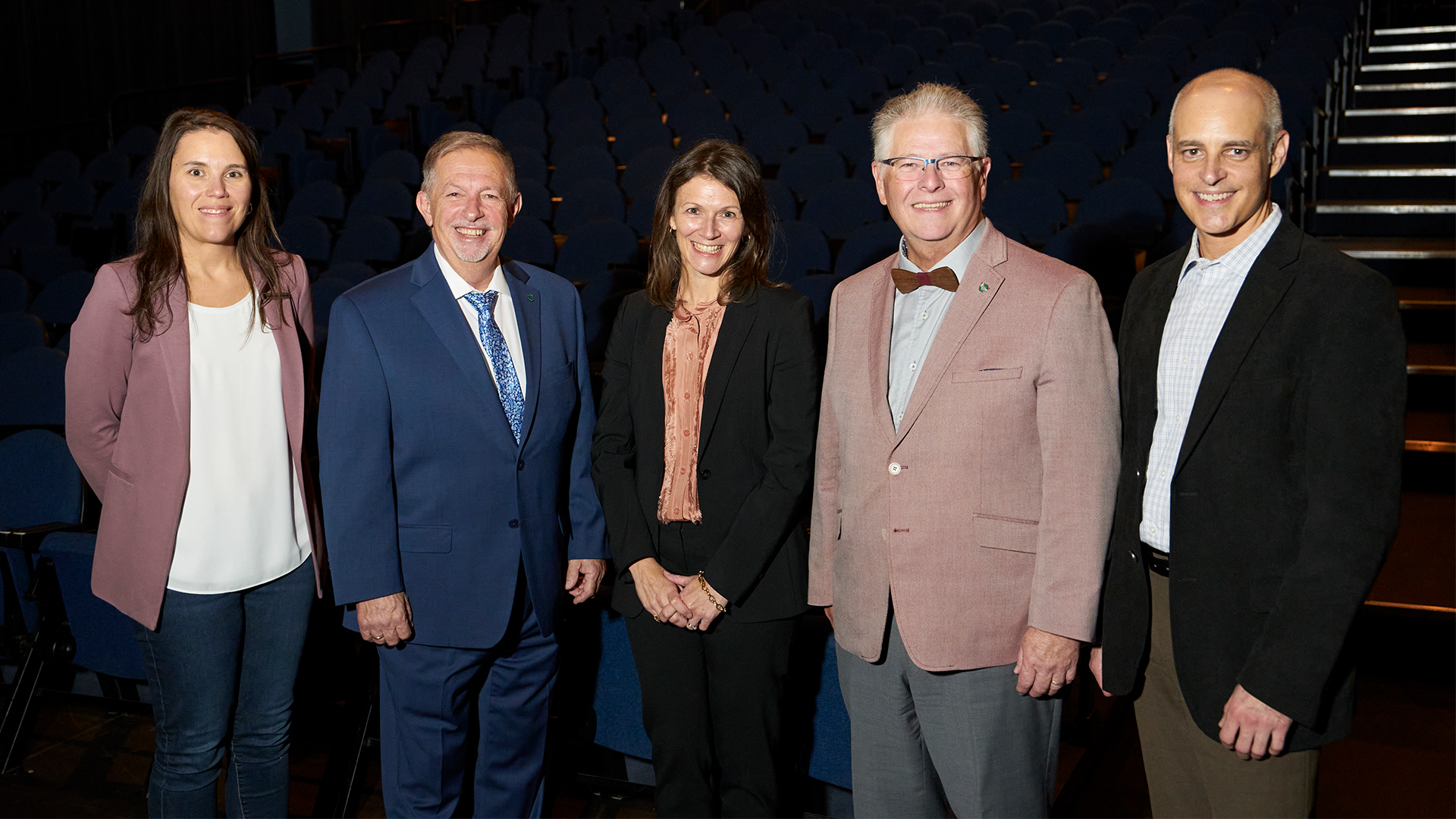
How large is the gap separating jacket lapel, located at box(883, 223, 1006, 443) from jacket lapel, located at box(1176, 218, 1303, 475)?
13.4 inches

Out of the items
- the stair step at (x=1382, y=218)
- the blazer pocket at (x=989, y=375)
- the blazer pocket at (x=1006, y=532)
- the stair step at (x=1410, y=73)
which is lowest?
the blazer pocket at (x=1006, y=532)

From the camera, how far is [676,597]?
1.84 m

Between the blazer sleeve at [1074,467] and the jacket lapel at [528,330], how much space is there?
95 cm

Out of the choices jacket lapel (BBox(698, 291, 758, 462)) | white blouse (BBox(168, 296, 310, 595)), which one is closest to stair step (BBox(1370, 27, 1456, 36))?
jacket lapel (BBox(698, 291, 758, 462))

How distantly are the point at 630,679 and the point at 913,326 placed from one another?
117 centimetres

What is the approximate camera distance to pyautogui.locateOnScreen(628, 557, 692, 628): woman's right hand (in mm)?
1843

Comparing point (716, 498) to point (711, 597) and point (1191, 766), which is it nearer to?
point (711, 597)

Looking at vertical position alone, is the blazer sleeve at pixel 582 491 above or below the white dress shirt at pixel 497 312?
below

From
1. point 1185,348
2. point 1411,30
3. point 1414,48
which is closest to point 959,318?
point 1185,348

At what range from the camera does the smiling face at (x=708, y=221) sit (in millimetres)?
1896

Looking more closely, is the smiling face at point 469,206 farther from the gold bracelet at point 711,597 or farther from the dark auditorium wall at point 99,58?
the dark auditorium wall at point 99,58

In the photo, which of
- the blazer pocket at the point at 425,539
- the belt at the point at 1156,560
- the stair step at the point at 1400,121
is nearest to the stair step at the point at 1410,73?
the stair step at the point at 1400,121

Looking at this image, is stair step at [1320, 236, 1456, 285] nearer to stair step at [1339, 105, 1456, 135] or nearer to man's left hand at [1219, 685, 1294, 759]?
stair step at [1339, 105, 1456, 135]

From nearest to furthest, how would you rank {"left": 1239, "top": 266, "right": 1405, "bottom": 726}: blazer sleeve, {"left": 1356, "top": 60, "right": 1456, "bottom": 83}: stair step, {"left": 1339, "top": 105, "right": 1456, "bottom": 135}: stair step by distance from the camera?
{"left": 1239, "top": 266, "right": 1405, "bottom": 726}: blazer sleeve < {"left": 1339, "top": 105, "right": 1456, "bottom": 135}: stair step < {"left": 1356, "top": 60, "right": 1456, "bottom": 83}: stair step
